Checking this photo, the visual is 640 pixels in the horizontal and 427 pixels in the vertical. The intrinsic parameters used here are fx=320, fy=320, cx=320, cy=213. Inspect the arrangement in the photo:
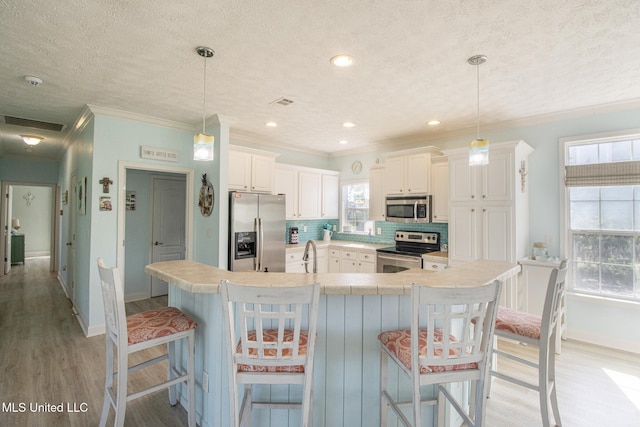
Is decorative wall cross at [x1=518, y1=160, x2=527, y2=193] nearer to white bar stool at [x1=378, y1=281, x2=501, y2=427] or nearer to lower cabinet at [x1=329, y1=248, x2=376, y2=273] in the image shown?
lower cabinet at [x1=329, y1=248, x2=376, y2=273]

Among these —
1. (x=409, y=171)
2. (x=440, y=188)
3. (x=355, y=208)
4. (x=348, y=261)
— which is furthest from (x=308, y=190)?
(x=440, y=188)

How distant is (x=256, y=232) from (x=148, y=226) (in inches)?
89.1

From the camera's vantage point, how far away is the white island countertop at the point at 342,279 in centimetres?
160

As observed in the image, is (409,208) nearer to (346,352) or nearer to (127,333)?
(346,352)

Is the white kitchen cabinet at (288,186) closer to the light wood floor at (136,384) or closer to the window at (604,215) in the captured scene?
the light wood floor at (136,384)

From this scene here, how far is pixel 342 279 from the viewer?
1.76 metres

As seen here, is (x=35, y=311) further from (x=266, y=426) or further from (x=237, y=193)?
(x=266, y=426)

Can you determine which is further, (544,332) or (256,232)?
(256,232)

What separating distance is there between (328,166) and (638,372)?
16.0 feet

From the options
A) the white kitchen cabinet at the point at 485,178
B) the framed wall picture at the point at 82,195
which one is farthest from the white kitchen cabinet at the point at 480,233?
the framed wall picture at the point at 82,195

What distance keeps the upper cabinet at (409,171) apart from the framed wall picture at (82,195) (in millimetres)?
4030

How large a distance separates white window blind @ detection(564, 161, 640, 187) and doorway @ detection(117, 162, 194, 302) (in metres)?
5.22

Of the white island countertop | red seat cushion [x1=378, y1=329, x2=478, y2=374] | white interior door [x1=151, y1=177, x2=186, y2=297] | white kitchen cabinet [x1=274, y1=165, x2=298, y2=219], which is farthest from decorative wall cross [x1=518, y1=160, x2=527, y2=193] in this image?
white interior door [x1=151, y1=177, x2=186, y2=297]

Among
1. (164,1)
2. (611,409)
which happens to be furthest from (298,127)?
(611,409)
